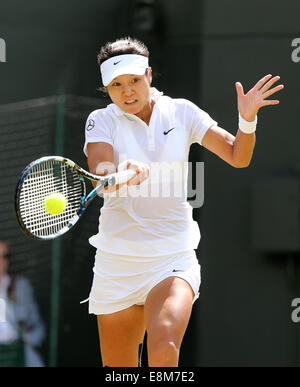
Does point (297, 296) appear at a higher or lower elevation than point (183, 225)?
lower

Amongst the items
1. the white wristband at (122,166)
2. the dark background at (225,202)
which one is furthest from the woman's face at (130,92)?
the dark background at (225,202)

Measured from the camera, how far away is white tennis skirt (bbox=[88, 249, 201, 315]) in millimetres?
3264

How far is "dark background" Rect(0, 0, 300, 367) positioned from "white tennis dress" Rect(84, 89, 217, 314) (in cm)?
192

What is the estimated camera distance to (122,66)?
10.8 ft

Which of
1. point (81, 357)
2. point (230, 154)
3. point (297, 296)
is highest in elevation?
point (230, 154)

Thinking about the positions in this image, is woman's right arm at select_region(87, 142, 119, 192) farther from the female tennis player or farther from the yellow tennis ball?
the yellow tennis ball

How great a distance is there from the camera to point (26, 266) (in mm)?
5223

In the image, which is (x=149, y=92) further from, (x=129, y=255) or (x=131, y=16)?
(x=131, y=16)

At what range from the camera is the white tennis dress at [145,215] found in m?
3.29

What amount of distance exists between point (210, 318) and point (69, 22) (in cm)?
195

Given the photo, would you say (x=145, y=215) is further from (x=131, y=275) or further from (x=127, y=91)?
(x=127, y=91)

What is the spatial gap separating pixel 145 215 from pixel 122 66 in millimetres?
544
